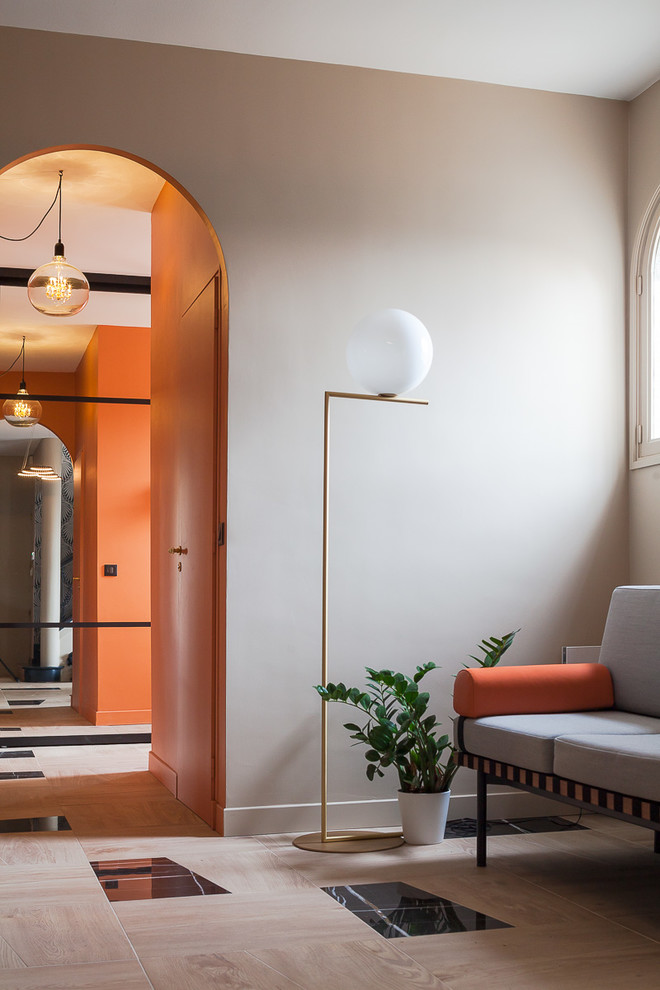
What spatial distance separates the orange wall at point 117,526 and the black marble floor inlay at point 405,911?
14.6 feet

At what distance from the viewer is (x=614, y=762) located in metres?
2.68

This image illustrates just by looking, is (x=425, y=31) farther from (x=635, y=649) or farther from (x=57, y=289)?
(x=635, y=649)

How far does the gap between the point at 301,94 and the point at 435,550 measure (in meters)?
1.85

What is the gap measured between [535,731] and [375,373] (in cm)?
130

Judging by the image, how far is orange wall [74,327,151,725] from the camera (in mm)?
7242

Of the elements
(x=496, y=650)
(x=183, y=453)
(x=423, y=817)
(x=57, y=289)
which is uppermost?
(x=57, y=289)

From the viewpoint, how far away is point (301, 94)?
397 cm

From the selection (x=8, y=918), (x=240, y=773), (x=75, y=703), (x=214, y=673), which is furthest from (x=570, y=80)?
(x=75, y=703)

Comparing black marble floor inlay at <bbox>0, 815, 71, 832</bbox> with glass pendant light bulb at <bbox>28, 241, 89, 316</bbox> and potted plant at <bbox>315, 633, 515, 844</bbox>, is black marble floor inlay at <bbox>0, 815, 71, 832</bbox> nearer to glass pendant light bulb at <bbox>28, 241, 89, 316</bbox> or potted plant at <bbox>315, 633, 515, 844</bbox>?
potted plant at <bbox>315, 633, 515, 844</bbox>

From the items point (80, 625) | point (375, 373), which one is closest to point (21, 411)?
point (80, 625)

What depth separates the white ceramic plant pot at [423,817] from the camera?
11.7ft

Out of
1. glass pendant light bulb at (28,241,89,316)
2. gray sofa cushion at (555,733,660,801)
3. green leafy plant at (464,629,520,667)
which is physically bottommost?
gray sofa cushion at (555,733,660,801)

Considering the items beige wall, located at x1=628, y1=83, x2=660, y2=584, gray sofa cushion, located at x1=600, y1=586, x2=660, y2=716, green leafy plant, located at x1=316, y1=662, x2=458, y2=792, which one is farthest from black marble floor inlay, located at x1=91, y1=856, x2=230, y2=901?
beige wall, located at x1=628, y1=83, x2=660, y2=584

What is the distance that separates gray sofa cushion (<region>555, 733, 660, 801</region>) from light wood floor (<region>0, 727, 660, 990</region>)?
1.22 feet
